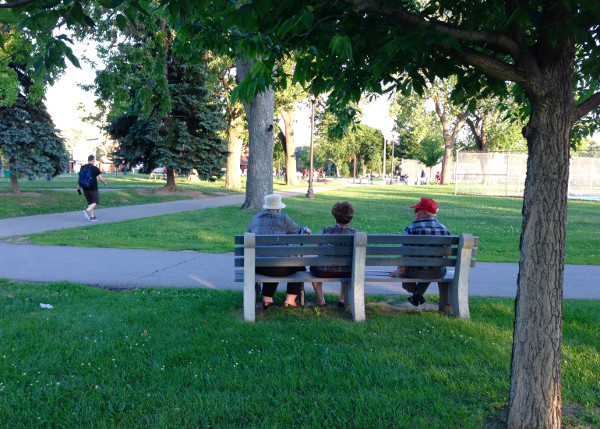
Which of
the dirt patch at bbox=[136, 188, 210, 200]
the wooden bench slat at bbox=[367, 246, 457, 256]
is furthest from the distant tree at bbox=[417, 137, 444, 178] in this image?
the wooden bench slat at bbox=[367, 246, 457, 256]

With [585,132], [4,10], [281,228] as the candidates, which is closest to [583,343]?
[585,132]

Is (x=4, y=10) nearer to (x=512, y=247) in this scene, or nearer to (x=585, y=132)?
(x=585, y=132)

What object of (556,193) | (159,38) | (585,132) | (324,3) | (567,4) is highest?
(159,38)

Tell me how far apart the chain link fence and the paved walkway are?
87.2 feet

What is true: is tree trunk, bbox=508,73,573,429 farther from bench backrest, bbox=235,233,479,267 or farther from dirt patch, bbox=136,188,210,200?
dirt patch, bbox=136,188,210,200

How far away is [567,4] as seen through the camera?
2490 millimetres

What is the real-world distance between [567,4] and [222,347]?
3.47 metres

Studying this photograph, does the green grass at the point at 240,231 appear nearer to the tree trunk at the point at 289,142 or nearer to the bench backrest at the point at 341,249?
the bench backrest at the point at 341,249

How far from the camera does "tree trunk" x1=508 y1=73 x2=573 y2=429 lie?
290 cm

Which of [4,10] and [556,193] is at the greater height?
[4,10]

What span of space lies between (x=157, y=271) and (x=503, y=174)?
1213 inches

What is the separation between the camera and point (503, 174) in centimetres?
3391

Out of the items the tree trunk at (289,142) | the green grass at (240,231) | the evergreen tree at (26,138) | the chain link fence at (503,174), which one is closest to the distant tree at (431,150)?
the tree trunk at (289,142)

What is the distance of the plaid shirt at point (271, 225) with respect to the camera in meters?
5.61
